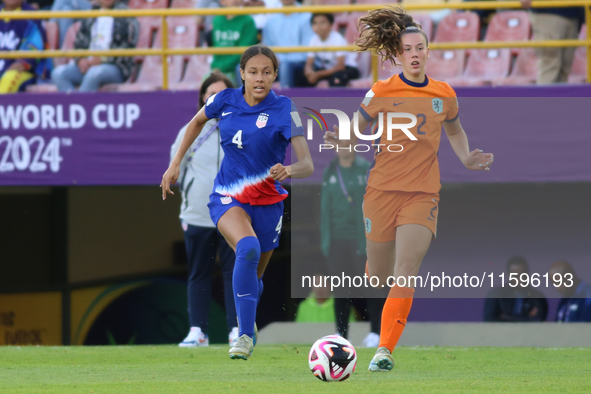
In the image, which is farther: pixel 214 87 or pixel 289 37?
pixel 289 37

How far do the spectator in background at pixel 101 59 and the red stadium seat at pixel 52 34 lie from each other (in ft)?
2.51

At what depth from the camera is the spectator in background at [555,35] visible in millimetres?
9211

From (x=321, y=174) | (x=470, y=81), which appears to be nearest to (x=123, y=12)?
→ (x=321, y=174)

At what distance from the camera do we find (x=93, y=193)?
12.9 m

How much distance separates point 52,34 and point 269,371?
24.5 ft

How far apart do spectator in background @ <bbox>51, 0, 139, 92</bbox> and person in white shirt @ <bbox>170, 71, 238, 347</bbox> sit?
10.8 ft

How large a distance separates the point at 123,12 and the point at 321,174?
9.15 feet

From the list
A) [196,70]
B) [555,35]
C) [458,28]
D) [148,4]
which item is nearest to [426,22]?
[458,28]

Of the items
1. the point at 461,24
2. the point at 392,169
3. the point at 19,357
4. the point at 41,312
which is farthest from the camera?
the point at 41,312

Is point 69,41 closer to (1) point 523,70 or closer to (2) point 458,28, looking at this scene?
(2) point 458,28

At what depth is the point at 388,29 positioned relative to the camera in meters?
5.73

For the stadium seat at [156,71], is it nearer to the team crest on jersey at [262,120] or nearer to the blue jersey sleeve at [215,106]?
the blue jersey sleeve at [215,106]

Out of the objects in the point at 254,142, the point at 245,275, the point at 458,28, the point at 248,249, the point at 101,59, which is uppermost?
the point at 458,28

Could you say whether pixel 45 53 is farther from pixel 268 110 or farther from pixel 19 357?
pixel 268 110
